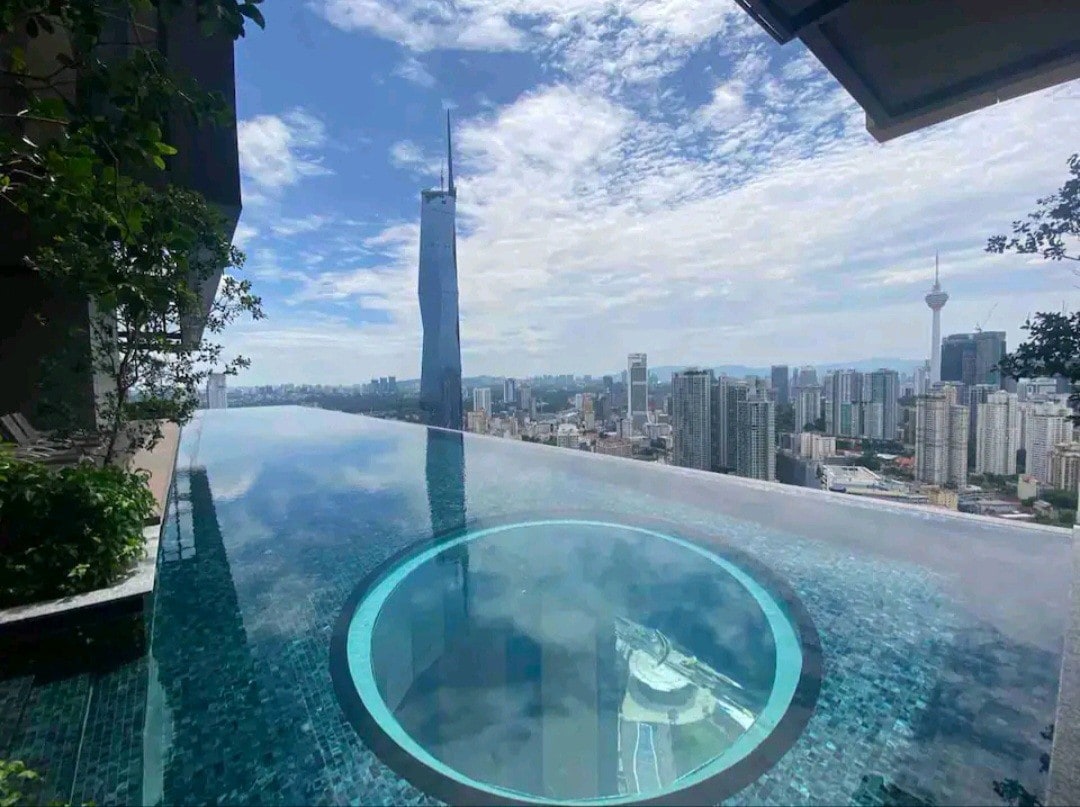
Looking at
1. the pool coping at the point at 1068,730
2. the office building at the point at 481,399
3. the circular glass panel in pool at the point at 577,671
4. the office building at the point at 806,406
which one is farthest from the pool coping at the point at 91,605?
the office building at the point at 481,399

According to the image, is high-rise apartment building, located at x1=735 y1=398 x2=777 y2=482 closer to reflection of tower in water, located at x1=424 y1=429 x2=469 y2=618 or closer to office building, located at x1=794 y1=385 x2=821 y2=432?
office building, located at x1=794 y1=385 x2=821 y2=432

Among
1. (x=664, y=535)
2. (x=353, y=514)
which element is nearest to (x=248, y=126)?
(x=353, y=514)

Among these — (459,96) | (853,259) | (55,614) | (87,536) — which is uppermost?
(459,96)

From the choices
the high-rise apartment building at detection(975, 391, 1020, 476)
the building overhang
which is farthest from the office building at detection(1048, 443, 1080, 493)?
the building overhang

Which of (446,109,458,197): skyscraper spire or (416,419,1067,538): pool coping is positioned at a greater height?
(446,109,458,197): skyscraper spire

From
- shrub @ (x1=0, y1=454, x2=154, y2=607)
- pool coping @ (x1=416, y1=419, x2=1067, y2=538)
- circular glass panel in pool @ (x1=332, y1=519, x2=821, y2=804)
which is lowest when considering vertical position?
circular glass panel in pool @ (x1=332, y1=519, x2=821, y2=804)

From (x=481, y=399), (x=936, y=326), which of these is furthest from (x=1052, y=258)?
(x=481, y=399)

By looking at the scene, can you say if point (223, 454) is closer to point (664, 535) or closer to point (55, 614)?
point (55, 614)
